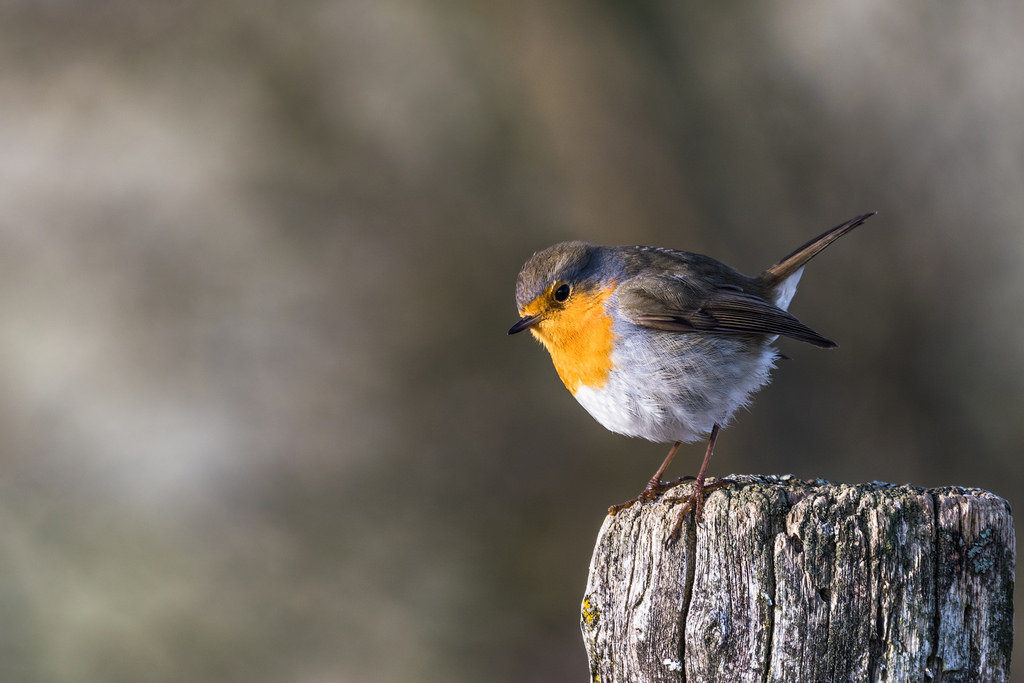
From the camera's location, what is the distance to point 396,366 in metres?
6.52

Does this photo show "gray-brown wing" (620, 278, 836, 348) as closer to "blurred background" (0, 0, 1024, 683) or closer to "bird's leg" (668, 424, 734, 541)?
"bird's leg" (668, 424, 734, 541)

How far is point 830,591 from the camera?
1.97 m

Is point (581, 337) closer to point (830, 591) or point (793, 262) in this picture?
point (793, 262)

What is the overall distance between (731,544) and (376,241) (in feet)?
16.3

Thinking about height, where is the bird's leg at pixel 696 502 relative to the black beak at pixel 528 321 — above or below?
below

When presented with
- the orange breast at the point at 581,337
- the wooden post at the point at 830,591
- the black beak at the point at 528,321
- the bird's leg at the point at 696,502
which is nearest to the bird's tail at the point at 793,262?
the orange breast at the point at 581,337

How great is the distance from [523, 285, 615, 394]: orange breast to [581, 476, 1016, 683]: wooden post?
1138mm

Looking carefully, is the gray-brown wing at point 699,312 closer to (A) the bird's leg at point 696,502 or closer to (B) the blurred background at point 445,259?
(A) the bird's leg at point 696,502

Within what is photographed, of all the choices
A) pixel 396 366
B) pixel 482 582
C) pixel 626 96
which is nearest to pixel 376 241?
pixel 396 366

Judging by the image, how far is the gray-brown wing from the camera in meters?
3.27

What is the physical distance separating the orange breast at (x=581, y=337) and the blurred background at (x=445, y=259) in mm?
2675

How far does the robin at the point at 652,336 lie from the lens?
3180mm

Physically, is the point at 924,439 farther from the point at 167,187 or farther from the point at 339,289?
the point at 167,187

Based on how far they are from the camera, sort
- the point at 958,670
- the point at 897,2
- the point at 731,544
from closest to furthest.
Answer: the point at 958,670 < the point at 731,544 < the point at 897,2
